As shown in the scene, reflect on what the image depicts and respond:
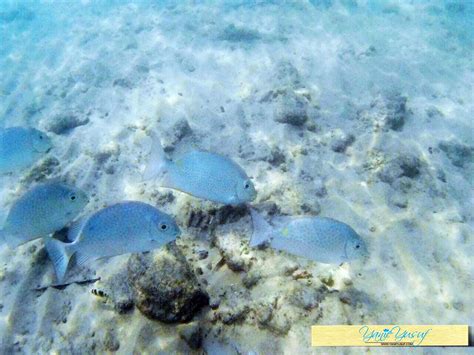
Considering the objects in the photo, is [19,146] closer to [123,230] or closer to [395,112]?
[123,230]

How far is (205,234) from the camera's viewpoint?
4.12 m

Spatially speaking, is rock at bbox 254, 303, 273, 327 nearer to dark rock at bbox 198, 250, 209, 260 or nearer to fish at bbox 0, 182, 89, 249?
dark rock at bbox 198, 250, 209, 260

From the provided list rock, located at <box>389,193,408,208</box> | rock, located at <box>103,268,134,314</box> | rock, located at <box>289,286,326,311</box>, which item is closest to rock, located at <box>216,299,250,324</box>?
rock, located at <box>289,286,326,311</box>

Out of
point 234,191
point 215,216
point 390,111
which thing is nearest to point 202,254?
point 215,216

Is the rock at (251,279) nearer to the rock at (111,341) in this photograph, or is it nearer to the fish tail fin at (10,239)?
the rock at (111,341)

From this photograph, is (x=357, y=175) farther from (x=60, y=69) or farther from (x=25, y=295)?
(x=60, y=69)

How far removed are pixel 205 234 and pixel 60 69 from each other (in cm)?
901

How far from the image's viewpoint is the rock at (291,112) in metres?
6.11

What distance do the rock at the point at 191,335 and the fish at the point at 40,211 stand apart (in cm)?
161

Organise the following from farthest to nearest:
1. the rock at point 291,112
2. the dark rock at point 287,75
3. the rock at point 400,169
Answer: the dark rock at point 287,75, the rock at point 291,112, the rock at point 400,169

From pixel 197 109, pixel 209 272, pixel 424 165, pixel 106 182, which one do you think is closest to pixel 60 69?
pixel 197 109

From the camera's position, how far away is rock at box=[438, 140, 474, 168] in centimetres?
589

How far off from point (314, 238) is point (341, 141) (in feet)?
11.4

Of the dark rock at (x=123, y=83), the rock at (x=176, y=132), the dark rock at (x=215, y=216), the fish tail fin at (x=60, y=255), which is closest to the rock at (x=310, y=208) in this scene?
the dark rock at (x=215, y=216)
